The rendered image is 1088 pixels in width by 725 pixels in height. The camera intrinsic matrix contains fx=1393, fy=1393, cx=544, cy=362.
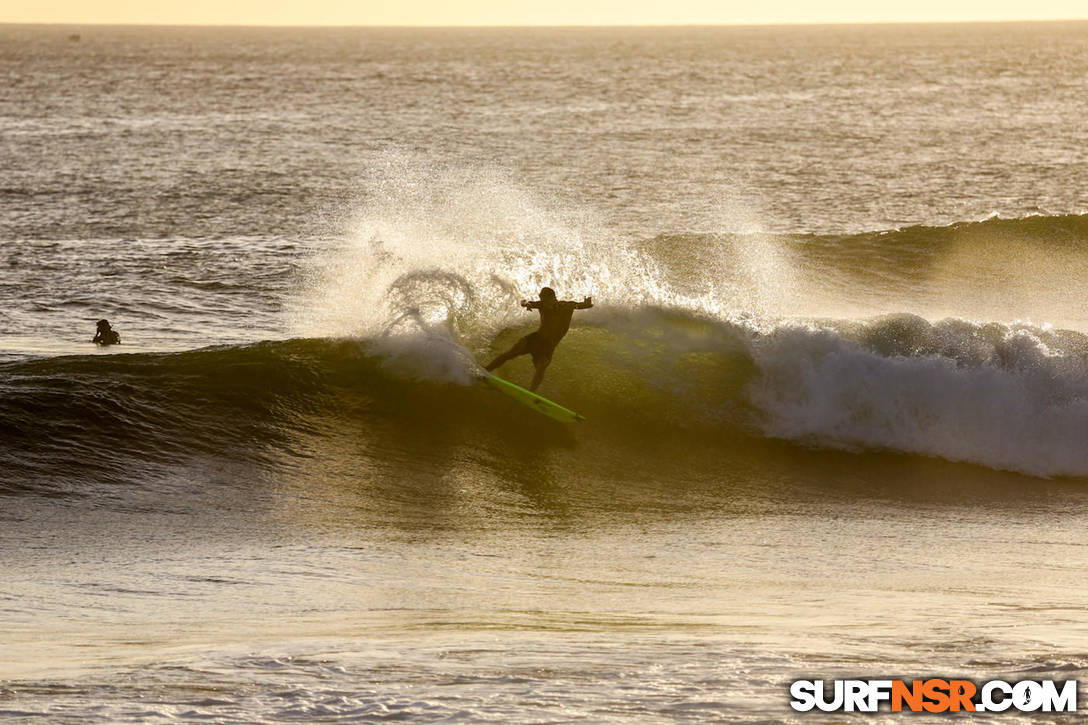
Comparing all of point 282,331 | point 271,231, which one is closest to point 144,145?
point 271,231

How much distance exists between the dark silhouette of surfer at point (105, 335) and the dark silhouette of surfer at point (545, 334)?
6870 mm

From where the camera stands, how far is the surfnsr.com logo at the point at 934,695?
7.23m

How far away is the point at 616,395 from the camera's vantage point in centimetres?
1537

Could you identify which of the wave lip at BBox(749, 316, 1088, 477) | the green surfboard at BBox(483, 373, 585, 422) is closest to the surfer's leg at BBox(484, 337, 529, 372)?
the green surfboard at BBox(483, 373, 585, 422)

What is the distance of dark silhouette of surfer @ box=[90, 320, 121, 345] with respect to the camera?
62.1 ft

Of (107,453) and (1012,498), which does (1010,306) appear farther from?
(107,453)

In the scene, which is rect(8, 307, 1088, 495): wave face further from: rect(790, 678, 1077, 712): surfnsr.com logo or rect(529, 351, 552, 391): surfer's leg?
rect(790, 678, 1077, 712): surfnsr.com logo

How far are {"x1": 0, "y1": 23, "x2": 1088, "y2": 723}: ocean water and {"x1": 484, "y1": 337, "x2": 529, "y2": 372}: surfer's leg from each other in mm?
260

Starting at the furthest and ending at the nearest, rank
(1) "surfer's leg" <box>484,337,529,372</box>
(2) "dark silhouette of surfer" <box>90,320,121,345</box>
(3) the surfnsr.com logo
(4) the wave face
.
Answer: (2) "dark silhouette of surfer" <box>90,320,121,345</box>
(1) "surfer's leg" <box>484,337,529,372</box>
(4) the wave face
(3) the surfnsr.com logo

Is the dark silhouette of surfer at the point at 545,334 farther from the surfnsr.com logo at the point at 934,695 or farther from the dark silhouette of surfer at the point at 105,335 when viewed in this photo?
the surfnsr.com logo at the point at 934,695

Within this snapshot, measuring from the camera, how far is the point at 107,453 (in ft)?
43.7

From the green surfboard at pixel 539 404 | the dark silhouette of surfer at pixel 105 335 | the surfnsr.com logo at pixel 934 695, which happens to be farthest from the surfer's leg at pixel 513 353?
the surfnsr.com logo at pixel 934 695

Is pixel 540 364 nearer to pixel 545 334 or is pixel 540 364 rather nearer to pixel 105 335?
pixel 545 334

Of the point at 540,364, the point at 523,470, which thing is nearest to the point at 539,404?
the point at 540,364
